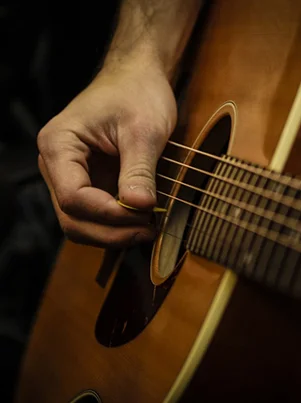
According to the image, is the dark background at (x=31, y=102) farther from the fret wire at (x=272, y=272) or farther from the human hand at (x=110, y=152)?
the fret wire at (x=272, y=272)

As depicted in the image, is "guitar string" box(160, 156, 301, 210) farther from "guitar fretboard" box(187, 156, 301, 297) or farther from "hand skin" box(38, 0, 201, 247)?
"hand skin" box(38, 0, 201, 247)

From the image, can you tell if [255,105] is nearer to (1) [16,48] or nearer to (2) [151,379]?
(2) [151,379]

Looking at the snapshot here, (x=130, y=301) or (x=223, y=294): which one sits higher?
(x=223, y=294)

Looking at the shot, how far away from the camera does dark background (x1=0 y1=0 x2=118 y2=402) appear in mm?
1137

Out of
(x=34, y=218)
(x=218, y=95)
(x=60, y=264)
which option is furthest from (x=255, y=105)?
(x=34, y=218)

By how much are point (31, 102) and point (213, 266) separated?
706mm

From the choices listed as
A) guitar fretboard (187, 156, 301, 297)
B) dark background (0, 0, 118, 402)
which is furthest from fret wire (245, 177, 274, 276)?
dark background (0, 0, 118, 402)

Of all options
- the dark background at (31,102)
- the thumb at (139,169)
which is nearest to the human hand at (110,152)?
the thumb at (139,169)

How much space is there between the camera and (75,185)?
79 centimetres

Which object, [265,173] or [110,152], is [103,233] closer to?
[110,152]

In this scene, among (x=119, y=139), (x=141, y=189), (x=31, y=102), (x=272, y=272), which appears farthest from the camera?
(x=31, y=102)

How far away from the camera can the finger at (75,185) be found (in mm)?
764

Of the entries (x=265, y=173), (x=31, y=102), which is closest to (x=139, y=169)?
(x=265, y=173)

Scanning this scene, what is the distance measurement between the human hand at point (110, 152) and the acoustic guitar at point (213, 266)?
0.04 metres
